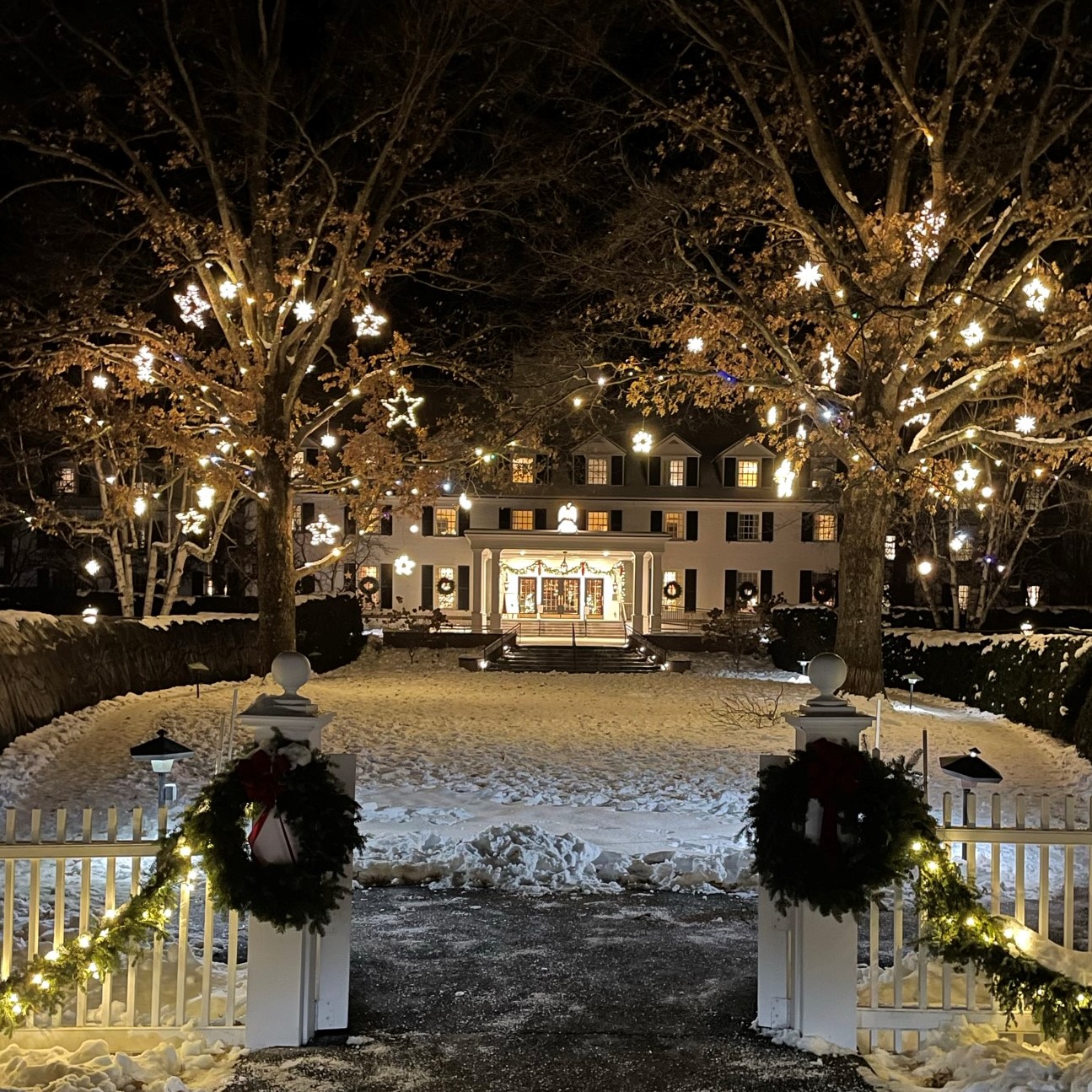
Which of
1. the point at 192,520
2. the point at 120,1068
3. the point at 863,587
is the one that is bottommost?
the point at 120,1068

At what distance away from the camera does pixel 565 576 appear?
4981cm

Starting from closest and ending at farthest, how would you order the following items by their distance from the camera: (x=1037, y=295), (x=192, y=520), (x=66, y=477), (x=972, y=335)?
1. (x=972, y=335)
2. (x=1037, y=295)
3. (x=192, y=520)
4. (x=66, y=477)

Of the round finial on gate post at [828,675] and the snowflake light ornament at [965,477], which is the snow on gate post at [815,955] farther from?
the snowflake light ornament at [965,477]

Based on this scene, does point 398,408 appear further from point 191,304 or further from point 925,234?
point 925,234

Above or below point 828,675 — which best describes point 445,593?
above

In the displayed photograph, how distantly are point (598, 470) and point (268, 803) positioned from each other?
150 ft

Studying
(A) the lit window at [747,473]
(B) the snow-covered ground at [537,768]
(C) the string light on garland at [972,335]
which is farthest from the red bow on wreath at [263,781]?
(A) the lit window at [747,473]

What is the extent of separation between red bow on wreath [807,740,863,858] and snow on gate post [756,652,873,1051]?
0.10m

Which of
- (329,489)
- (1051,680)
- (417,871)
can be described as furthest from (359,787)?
(329,489)

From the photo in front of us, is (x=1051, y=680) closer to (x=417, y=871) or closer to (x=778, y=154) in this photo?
(x=778, y=154)

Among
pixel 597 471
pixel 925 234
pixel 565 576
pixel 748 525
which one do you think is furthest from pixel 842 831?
pixel 748 525

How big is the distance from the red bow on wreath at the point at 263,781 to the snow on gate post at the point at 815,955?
2427mm

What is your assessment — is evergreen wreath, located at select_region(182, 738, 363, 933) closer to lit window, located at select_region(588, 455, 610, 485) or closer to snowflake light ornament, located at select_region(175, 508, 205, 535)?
snowflake light ornament, located at select_region(175, 508, 205, 535)

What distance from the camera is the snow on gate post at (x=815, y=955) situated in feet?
18.4
